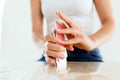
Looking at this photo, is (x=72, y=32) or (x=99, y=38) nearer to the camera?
(x=72, y=32)

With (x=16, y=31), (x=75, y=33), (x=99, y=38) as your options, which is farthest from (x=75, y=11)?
(x=16, y=31)

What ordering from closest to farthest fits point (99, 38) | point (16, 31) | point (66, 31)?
point (66, 31)
point (99, 38)
point (16, 31)

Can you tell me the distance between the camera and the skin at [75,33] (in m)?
0.76


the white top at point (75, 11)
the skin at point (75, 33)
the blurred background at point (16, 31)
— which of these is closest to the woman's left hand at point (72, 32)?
the skin at point (75, 33)

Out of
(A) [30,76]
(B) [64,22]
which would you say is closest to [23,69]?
(A) [30,76]

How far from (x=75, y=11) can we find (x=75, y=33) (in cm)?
38

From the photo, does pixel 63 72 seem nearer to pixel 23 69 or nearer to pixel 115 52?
pixel 23 69

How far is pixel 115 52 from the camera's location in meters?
1.76

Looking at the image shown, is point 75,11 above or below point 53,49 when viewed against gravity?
above

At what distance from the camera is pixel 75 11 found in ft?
3.69

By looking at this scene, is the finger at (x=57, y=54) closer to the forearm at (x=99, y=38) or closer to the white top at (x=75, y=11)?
the forearm at (x=99, y=38)

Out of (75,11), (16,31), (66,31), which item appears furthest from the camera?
(16,31)

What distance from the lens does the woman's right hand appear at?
2.48ft

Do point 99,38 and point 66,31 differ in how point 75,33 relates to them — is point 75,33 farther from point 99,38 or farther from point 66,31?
point 99,38
